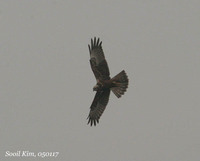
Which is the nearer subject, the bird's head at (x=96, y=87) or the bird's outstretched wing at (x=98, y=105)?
the bird's head at (x=96, y=87)

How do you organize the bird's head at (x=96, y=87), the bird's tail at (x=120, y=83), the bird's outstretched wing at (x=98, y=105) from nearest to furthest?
1. the bird's tail at (x=120, y=83)
2. the bird's head at (x=96, y=87)
3. the bird's outstretched wing at (x=98, y=105)

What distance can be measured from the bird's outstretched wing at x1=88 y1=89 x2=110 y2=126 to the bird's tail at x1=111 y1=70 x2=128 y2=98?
71 centimetres

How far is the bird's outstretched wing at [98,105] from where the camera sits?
12648mm

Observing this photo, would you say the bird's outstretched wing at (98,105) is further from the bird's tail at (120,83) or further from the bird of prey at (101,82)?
the bird's tail at (120,83)

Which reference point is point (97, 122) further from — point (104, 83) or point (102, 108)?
point (104, 83)

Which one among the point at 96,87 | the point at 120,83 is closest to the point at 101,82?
the point at 96,87

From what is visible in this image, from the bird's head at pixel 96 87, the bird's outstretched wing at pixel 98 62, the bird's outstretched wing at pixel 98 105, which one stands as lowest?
the bird's outstretched wing at pixel 98 105

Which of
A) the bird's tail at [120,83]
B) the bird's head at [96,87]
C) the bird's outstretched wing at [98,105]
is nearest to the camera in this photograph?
the bird's tail at [120,83]

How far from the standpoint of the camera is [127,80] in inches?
464

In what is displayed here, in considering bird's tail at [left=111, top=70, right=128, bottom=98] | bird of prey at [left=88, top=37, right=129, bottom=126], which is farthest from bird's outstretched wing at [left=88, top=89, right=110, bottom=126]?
bird's tail at [left=111, top=70, right=128, bottom=98]

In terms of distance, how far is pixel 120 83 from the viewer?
465 inches

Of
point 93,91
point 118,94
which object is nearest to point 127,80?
point 118,94

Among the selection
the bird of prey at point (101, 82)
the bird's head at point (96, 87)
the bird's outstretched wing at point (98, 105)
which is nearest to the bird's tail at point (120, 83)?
the bird of prey at point (101, 82)

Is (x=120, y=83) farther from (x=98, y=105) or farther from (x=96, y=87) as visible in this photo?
(x=98, y=105)
